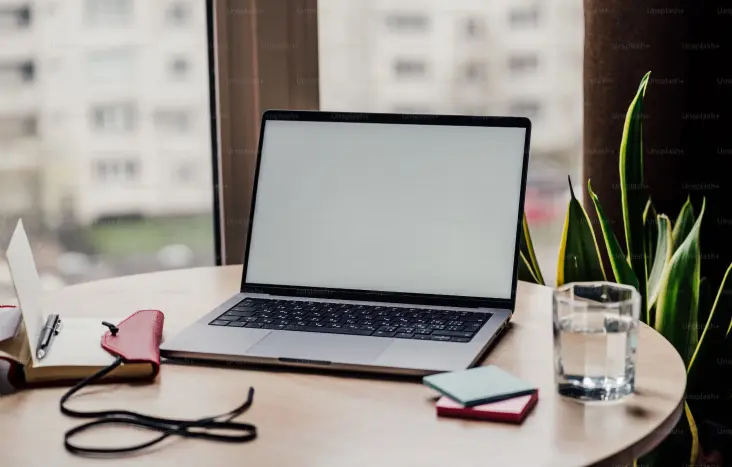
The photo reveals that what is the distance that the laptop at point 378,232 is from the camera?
1.14 m

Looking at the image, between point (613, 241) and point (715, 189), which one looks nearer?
point (613, 241)

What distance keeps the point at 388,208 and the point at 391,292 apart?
116 millimetres

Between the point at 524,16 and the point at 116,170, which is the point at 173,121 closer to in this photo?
the point at 116,170

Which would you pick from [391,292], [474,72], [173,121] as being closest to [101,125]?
[173,121]

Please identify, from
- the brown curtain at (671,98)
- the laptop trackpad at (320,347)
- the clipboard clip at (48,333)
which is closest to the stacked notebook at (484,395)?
the laptop trackpad at (320,347)

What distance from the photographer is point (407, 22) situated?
185 cm

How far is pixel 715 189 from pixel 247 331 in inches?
42.5

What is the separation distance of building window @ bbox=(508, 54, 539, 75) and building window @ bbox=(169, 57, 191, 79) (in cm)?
64

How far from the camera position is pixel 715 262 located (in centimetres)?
183

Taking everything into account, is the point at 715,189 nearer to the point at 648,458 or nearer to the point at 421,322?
the point at 648,458

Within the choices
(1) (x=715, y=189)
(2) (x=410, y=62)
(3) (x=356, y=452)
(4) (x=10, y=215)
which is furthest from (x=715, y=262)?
(4) (x=10, y=215)

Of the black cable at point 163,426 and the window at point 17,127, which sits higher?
the window at point 17,127

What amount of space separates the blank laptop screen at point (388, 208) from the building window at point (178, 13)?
1.96 ft

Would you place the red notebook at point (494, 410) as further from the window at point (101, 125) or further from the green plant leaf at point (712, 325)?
the window at point (101, 125)
